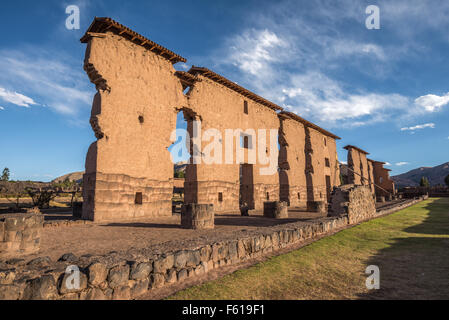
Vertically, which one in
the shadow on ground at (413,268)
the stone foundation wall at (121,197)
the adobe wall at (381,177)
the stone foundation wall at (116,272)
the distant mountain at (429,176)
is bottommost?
the shadow on ground at (413,268)

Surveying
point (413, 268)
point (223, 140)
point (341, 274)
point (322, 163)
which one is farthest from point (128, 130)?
point (322, 163)

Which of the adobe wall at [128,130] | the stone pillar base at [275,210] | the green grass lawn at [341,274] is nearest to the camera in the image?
the green grass lawn at [341,274]

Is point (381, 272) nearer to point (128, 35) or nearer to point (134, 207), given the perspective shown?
point (134, 207)

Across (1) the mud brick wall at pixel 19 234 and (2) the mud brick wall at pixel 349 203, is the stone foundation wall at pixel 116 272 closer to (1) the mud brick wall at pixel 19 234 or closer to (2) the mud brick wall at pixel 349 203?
(1) the mud brick wall at pixel 19 234

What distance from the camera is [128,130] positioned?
35.3 feet

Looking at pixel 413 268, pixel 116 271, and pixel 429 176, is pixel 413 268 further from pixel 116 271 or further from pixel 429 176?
pixel 429 176

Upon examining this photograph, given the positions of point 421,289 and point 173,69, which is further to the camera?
point 173,69

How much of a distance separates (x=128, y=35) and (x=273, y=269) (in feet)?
37.9

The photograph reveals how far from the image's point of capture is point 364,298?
352 cm

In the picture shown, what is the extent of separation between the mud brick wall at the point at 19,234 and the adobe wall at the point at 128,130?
14.7ft

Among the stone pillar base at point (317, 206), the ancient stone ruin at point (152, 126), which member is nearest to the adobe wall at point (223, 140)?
the ancient stone ruin at point (152, 126)

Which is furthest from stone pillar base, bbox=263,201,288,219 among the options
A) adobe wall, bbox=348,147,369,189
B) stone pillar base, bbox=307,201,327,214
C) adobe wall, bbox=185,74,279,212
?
adobe wall, bbox=348,147,369,189

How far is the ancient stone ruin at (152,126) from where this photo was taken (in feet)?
32.4
